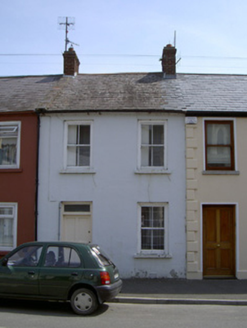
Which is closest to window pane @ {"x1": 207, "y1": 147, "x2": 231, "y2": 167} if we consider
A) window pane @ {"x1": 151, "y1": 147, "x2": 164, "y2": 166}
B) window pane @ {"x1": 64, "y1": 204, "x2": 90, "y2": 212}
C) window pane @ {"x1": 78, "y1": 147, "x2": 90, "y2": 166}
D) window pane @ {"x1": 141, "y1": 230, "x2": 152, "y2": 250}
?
window pane @ {"x1": 151, "y1": 147, "x2": 164, "y2": 166}

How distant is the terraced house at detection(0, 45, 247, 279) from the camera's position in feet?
41.5

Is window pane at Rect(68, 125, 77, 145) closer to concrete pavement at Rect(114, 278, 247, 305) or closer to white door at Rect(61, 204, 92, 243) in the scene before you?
white door at Rect(61, 204, 92, 243)

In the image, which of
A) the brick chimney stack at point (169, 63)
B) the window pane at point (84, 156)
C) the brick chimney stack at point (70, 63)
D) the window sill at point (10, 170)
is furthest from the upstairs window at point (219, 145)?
the brick chimney stack at point (70, 63)

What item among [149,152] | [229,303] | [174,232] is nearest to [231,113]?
[149,152]

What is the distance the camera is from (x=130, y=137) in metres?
13.2

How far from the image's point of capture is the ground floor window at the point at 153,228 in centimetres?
1285

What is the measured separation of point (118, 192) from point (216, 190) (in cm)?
324

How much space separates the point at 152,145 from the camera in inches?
520

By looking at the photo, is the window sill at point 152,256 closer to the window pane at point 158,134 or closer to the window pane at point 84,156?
the window pane at point 84,156

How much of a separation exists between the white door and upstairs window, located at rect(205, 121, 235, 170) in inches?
175

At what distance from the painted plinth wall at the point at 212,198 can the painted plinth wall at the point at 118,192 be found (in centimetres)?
27

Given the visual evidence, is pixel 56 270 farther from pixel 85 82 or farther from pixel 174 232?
pixel 85 82

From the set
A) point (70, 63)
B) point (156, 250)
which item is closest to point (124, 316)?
point (156, 250)

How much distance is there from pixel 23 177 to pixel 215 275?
7.17 meters
